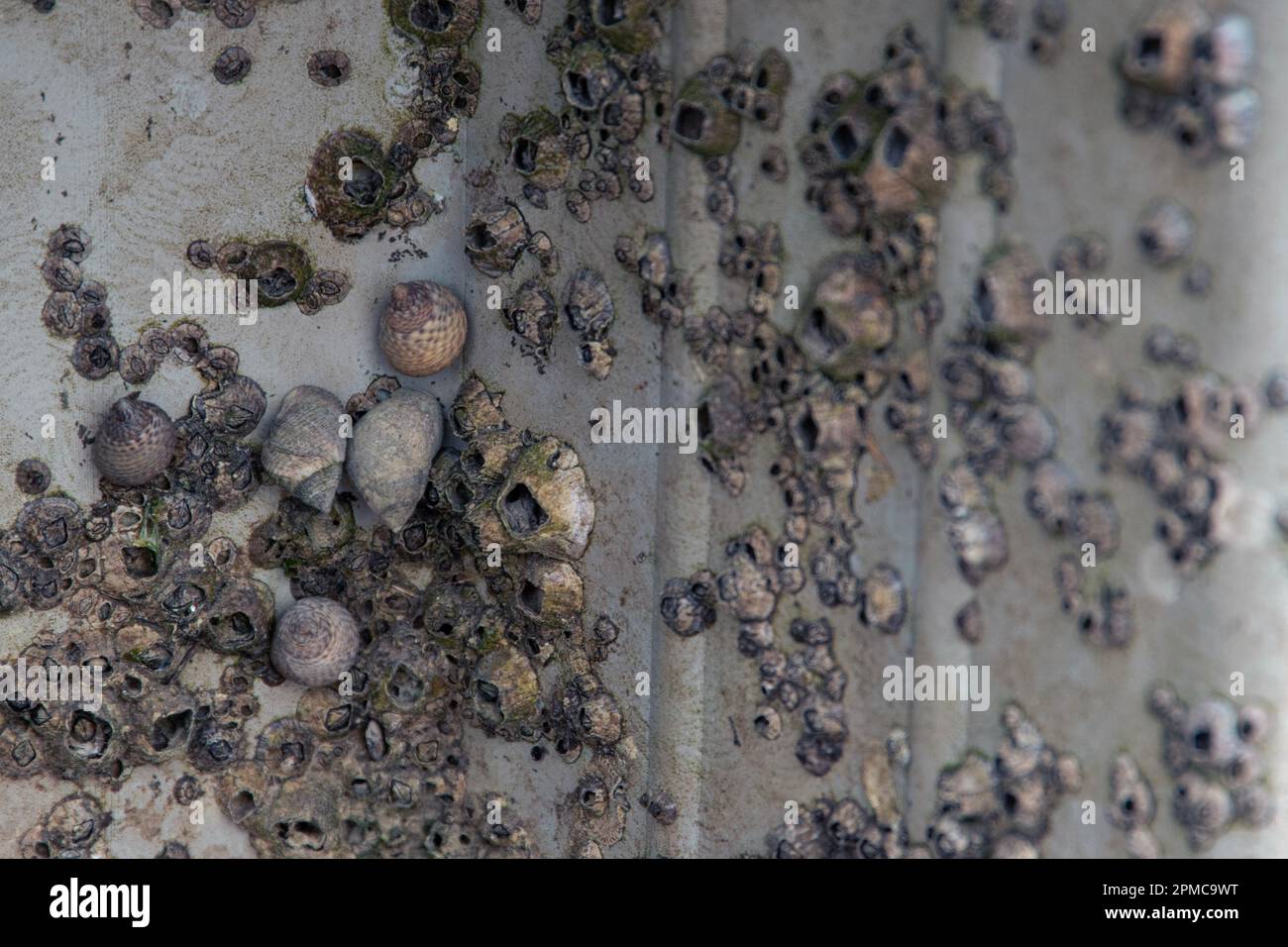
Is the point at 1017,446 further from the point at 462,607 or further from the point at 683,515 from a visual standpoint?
the point at 462,607

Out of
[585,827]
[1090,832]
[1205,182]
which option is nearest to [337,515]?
[585,827]

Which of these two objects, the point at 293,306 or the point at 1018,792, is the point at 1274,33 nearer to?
the point at 1018,792

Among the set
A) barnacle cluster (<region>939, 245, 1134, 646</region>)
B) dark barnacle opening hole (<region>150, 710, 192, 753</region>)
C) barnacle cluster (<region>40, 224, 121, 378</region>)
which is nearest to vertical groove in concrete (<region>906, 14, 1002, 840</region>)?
barnacle cluster (<region>939, 245, 1134, 646</region>)

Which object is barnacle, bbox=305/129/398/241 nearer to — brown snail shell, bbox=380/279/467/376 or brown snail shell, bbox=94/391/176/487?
brown snail shell, bbox=380/279/467/376

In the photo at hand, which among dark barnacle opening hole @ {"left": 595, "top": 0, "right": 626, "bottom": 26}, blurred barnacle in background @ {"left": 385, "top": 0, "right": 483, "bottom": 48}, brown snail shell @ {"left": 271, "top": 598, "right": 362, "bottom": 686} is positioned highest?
blurred barnacle in background @ {"left": 385, "top": 0, "right": 483, "bottom": 48}

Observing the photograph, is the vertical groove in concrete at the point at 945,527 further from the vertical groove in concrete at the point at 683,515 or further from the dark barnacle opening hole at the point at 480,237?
the dark barnacle opening hole at the point at 480,237

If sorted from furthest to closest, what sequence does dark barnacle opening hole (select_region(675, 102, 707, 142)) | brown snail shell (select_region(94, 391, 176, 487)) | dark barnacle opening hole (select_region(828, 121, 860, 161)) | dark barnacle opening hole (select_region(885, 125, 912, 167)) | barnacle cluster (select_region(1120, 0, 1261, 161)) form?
brown snail shell (select_region(94, 391, 176, 487)) → dark barnacle opening hole (select_region(675, 102, 707, 142)) → dark barnacle opening hole (select_region(828, 121, 860, 161)) → dark barnacle opening hole (select_region(885, 125, 912, 167)) → barnacle cluster (select_region(1120, 0, 1261, 161))
